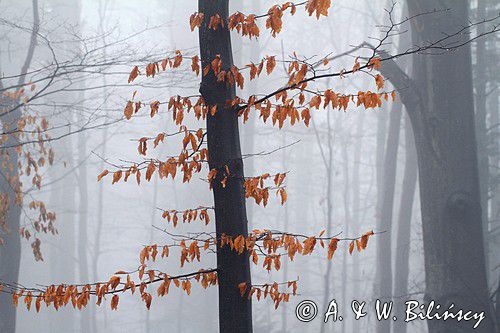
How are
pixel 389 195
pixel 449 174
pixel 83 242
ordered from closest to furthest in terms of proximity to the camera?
pixel 449 174 < pixel 389 195 < pixel 83 242

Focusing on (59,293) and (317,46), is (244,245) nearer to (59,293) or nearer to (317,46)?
(59,293)

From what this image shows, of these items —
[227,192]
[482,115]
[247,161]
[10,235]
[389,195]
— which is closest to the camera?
[227,192]

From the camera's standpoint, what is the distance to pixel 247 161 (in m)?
20.6

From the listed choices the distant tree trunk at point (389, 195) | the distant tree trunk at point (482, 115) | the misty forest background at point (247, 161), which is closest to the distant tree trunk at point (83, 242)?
the misty forest background at point (247, 161)

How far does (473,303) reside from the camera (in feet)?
25.0

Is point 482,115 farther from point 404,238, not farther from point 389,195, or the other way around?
point 404,238

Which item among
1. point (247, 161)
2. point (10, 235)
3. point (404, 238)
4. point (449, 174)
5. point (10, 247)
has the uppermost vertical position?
point (247, 161)

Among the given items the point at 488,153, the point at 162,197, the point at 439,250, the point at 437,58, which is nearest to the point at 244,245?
the point at 439,250

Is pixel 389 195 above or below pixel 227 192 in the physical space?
above

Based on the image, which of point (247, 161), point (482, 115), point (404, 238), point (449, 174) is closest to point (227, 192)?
point (449, 174)

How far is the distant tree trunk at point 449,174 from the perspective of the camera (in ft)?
25.3

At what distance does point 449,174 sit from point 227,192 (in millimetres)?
4213

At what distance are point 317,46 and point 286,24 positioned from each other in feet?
13.4

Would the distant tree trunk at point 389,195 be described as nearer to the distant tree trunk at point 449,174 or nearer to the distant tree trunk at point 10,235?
the distant tree trunk at point 449,174
